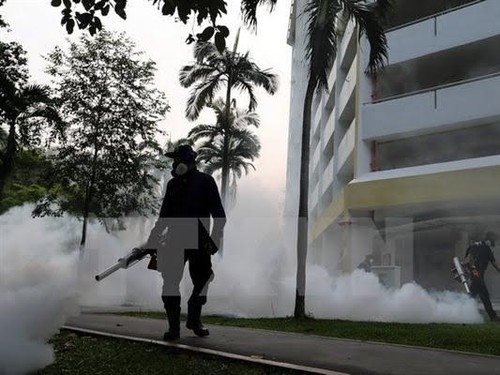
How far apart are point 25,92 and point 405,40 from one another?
1134 centimetres

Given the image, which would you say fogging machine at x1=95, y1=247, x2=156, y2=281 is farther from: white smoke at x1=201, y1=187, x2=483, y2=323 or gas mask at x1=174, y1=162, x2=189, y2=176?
white smoke at x1=201, y1=187, x2=483, y2=323

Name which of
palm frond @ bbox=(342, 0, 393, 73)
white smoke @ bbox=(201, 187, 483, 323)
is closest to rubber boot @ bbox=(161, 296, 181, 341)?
white smoke @ bbox=(201, 187, 483, 323)

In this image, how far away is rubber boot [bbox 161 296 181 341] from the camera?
5.64 metres

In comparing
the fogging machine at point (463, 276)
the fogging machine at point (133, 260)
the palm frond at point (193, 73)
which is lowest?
the fogging machine at point (133, 260)

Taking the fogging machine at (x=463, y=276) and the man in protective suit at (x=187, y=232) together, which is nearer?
the man in protective suit at (x=187, y=232)

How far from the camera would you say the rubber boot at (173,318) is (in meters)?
5.64

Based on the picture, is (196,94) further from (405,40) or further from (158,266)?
(158,266)

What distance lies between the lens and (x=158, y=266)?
19.1 feet

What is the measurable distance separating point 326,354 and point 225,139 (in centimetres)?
2052

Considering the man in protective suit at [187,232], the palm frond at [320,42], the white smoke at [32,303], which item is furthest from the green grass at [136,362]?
the palm frond at [320,42]

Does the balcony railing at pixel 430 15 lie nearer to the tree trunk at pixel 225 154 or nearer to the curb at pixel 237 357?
the tree trunk at pixel 225 154

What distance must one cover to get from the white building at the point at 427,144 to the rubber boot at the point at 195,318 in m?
8.99

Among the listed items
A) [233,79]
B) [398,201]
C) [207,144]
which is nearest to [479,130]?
[398,201]

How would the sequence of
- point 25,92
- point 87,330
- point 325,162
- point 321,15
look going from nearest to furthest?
1. point 87,330
2. point 321,15
3. point 25,92
4. point 325,162
